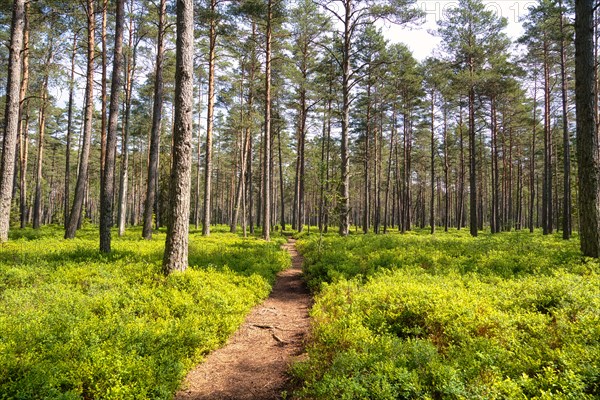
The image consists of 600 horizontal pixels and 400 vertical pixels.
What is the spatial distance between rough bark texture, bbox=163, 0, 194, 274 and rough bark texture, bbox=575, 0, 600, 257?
420 inches

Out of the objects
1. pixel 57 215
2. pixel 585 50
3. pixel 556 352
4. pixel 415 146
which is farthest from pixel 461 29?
pixel 57 215

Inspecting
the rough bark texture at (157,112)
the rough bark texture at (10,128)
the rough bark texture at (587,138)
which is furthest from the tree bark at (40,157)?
the rough bark texture at (587,138)

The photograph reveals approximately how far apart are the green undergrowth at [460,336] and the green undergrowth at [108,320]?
192cm

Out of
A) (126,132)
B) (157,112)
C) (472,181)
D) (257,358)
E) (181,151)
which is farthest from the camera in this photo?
(472,181)

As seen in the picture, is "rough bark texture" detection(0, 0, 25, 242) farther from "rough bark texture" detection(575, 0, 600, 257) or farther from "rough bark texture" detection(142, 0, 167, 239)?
"rough bark texture" detection(575, 0, 600, 257)

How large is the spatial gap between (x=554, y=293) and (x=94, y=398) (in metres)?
7.24

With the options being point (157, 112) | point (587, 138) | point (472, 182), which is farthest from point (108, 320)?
point (472, 182)

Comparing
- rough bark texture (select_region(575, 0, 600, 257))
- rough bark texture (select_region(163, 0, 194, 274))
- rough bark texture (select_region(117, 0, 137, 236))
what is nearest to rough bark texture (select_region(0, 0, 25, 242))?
rough bark texture (select_region(117, 0, 137, 236))

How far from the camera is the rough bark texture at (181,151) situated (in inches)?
293

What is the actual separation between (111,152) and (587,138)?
49.5 ft

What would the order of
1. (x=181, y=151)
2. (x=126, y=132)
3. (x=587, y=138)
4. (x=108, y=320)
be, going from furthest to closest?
(x=126, y=132) → (x=587, y=138) → (x=181, y=151) → (x=108, y=320)

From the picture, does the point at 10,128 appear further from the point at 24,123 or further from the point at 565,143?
the point at 565,143

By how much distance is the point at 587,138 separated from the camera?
326 inches

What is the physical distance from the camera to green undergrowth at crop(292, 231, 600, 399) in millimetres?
3234
